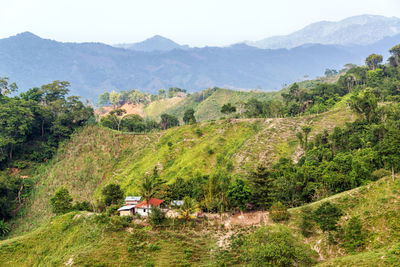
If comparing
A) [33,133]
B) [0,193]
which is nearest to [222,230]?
[0,193]

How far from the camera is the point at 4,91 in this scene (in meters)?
100

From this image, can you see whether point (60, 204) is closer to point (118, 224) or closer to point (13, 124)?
point (118, 224)

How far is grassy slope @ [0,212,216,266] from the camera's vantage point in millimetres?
34562

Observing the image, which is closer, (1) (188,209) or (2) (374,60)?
(1) (188,209)

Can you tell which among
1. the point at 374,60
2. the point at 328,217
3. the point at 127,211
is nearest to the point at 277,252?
the point at 328,217

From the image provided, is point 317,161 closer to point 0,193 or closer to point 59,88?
point 0,193

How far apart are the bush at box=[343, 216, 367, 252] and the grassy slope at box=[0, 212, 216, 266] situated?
16241 millimetres

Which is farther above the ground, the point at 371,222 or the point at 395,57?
the point at 395,57

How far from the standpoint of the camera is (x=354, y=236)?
30812mm

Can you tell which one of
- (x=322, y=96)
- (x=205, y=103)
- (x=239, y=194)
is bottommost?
(x=239, y=194)

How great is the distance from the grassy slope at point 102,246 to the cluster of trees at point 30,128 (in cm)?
3228

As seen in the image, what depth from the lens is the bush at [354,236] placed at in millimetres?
30328

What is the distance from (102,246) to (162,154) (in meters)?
40.7

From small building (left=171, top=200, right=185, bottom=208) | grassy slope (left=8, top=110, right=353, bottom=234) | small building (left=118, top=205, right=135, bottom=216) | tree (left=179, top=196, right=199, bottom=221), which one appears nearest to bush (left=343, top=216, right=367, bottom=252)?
tree (left=179, top=196, right=199, bottom=221)
